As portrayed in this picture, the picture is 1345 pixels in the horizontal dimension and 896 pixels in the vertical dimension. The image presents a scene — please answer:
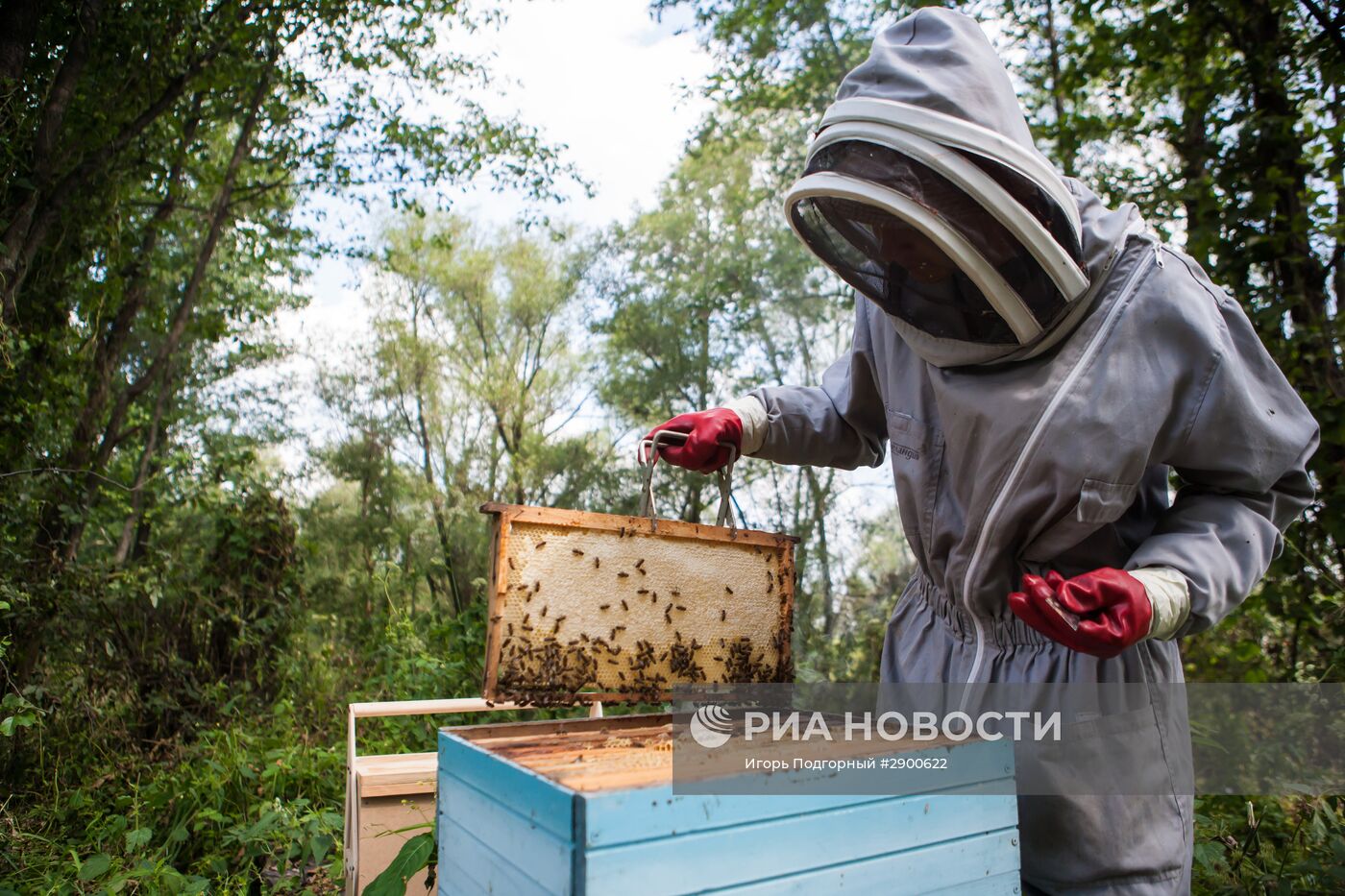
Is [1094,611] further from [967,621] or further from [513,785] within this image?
[513,785]

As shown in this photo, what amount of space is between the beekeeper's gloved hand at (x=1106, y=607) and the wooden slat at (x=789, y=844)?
0.27m

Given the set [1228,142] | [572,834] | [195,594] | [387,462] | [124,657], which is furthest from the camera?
[387,462]

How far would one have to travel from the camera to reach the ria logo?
56.9 inches

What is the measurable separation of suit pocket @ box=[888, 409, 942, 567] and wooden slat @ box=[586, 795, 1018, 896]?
592 millimetres

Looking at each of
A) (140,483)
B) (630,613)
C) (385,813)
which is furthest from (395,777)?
(140,483)

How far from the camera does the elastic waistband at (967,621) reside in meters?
1.64

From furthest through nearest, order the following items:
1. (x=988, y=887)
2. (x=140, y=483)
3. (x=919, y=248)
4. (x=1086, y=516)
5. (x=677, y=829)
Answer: (x=140, y=483) → (x=919, y=248) → (x=1086, y=516) → (x=988, y=887) → (x=677, y=829)

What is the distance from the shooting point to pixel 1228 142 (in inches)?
146

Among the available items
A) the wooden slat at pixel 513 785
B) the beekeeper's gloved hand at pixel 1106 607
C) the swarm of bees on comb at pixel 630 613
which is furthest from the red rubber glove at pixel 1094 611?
the wooden slat at pixel 513 785

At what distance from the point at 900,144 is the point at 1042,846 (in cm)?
124

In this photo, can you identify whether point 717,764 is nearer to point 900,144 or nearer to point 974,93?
point 900,144

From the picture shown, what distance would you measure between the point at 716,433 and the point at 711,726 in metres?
0.64

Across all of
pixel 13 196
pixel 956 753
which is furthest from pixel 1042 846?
pixel 13 196

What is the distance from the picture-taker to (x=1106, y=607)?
134 cm
